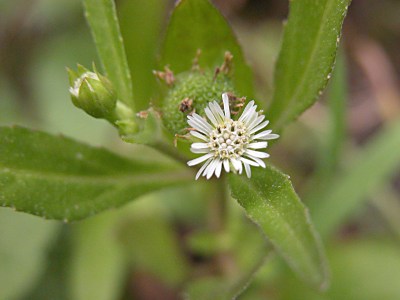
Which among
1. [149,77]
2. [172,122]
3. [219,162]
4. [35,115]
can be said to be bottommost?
[219,162]

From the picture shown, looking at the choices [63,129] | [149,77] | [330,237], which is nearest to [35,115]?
[63,129]

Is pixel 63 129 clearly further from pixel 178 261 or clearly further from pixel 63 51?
pixel 178 261

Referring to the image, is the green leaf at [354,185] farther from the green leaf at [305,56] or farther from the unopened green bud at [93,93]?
the unopened green bud at [93,93]

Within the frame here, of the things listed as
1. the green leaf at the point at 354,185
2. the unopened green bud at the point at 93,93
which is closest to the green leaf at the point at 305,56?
the unopened green bud at the point at 93,93

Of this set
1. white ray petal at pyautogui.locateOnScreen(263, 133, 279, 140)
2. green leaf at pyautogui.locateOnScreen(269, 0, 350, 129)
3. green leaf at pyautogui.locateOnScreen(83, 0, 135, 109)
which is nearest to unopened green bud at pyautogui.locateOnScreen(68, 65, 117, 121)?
green leaf at pyautogui.locateOnScreen(83, 0, 135, 109)

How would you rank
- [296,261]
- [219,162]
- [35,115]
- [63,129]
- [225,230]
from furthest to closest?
1. [35,115]
2. [63,129]
3. [225,230]
4. [219,162]
5. [296,261]

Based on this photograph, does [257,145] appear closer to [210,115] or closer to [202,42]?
[210,115]

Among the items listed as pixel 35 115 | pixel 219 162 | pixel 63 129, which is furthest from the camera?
pixel 35 115
